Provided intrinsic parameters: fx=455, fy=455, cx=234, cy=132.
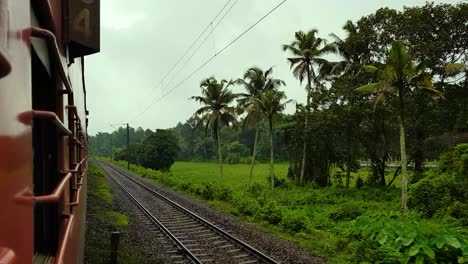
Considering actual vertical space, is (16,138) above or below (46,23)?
below

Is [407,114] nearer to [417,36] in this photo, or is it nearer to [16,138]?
[417,36]

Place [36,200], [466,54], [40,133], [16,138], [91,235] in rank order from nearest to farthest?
[16,138] < [36,200] < [40,133] < [91,235] < [466,54]

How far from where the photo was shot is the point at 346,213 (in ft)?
69.2

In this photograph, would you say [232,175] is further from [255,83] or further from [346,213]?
[346,213]

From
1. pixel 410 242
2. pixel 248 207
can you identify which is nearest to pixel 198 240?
pixel 410 242

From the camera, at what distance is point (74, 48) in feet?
12.9

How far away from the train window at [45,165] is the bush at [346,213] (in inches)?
752

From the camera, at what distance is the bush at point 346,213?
20828 mm

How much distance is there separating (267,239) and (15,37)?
12.8m

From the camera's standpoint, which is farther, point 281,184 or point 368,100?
point 281,184

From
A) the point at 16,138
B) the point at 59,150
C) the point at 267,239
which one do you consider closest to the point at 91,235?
the point at 267,239

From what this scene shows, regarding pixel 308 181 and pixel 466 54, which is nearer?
pixel 466 54

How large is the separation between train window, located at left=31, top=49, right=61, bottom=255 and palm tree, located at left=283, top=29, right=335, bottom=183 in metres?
32.2

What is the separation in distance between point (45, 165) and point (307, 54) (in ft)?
108
